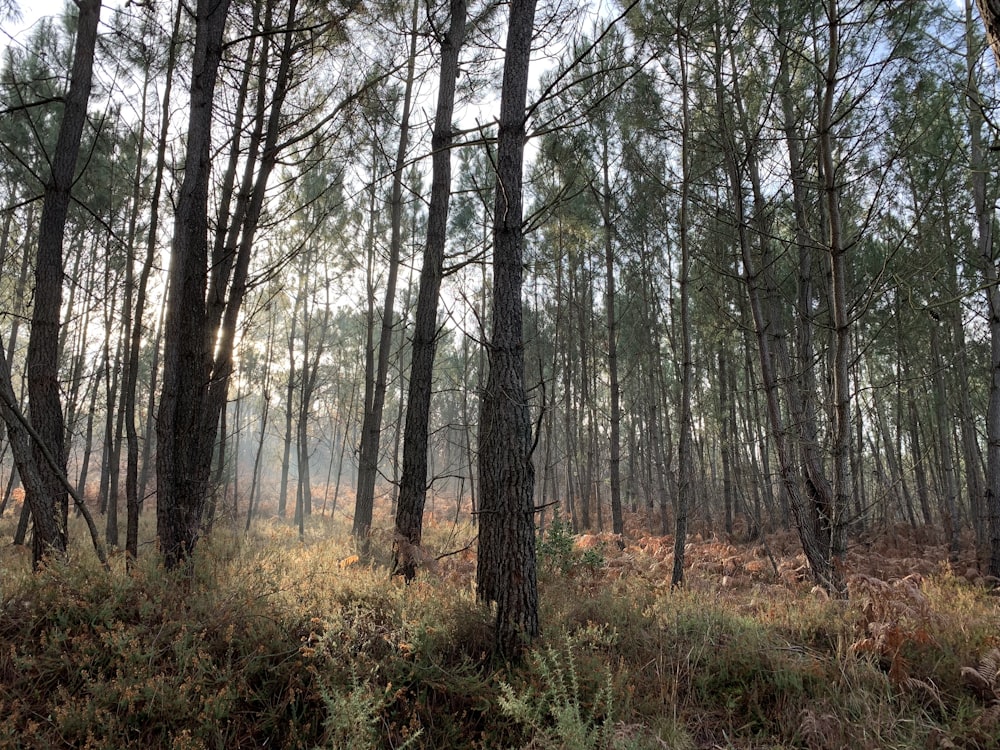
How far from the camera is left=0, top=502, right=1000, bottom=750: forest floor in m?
2.69

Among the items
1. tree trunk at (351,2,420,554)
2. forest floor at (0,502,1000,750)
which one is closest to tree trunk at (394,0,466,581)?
forest floor at (0,502,1000,750)

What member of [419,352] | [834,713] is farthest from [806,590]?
[419,352]

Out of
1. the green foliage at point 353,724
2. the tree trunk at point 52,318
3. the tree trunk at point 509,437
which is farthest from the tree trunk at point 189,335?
the tree trunk at point 509,437

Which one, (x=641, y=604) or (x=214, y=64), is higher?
(x=214, y=64)

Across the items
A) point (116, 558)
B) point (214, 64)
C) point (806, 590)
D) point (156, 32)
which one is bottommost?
point (806, 590)

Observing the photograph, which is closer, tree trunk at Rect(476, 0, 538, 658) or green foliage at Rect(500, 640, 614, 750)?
green foliage at Rect(500, 640, 614, 750)

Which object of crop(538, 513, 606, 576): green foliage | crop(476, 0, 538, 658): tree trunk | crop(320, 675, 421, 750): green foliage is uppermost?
crop(476, 0, 538, 658): tree trunk

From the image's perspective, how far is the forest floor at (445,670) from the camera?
269 cm

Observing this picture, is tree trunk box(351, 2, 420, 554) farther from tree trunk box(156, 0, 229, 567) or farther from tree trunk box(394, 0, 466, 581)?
tree trunk box(156, 0, 229, 567)

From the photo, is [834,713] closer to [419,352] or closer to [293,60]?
[419,352]

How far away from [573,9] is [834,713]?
535 cm

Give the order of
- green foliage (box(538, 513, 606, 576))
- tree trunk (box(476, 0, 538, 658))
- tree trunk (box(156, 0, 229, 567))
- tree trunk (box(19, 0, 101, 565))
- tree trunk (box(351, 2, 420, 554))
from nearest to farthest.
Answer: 1. tree trunk (box(476, 0, 538, 658))
2. tree trunk (box(156, 0, 229, 567))
3. tree trunk (box(19, 0, 101, 565))
4. green foliage (box(538, 513, 606, 576))
5. tree trunk (box(351, 2, 420, 554))

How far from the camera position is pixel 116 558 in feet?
14.1

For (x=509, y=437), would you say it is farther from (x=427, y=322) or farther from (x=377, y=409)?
(x=377, y=409)
